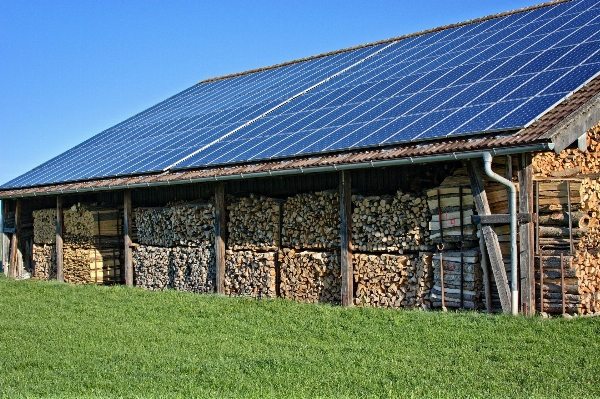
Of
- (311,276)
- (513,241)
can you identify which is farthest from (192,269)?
(513,241)

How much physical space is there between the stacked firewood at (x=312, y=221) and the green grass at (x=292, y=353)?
1.32m

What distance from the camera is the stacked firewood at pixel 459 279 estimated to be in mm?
12242

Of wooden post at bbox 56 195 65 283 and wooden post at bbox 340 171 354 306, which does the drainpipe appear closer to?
wooden post at bbox 340 171 354 306

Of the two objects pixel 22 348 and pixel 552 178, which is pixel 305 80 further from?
pixel 22 348

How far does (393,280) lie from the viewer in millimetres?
13445

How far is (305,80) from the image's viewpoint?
22.1 m

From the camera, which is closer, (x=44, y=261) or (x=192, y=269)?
(x=192, y=269)

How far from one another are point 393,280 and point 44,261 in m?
Answer: 13.1

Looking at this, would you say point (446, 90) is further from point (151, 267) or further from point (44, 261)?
point (44, 261)

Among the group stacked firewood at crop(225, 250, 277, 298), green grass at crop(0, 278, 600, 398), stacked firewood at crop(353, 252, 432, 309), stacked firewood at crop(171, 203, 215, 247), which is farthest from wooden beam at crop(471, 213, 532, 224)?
stacked firewood at crop(171, 203, 215, 247)

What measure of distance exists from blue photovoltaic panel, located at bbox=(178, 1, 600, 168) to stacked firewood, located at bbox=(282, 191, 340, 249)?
3.26 feet

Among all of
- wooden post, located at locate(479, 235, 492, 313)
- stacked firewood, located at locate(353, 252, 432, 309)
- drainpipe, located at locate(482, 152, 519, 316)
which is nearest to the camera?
drainpipe, located at locate(482, 152, 519, 316)

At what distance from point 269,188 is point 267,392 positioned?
8161 mm

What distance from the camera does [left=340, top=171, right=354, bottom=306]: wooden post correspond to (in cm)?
1395
